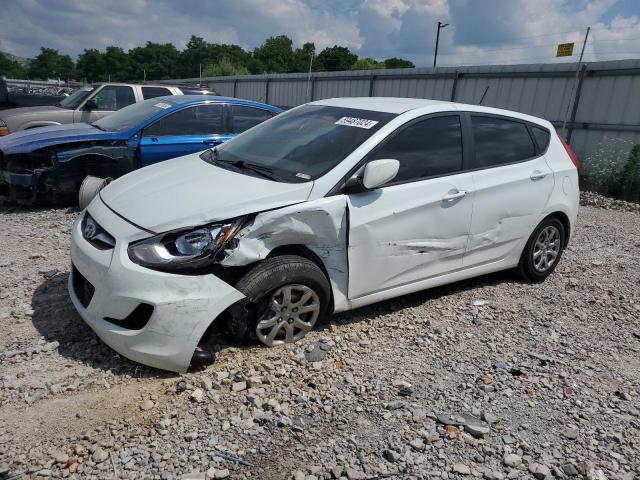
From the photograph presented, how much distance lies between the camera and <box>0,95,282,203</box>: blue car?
6172mm

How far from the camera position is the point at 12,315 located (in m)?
3.62

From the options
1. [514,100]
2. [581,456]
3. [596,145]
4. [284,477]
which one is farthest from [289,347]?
[514,100]

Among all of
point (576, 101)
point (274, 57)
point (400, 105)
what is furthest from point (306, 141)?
point (274, 57)

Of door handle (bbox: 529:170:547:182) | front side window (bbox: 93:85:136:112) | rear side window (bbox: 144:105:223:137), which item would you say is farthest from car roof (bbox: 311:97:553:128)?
front side window (bbox: 93:85:136:112)

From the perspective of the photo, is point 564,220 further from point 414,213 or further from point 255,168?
point 255,168

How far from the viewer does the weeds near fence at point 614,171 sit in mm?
9844

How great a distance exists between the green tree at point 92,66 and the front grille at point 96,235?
11255 centimetres

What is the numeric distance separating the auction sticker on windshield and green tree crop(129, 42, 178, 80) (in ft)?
355

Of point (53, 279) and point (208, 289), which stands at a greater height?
point (208, 289)

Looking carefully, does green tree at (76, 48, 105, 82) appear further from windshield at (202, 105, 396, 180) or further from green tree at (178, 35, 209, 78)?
windshield at (202, 105, 396, 180)

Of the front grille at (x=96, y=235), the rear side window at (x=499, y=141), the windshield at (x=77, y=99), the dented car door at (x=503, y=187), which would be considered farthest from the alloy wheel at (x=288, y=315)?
the windshield at (x=77, y=99)

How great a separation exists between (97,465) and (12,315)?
187 centimetres

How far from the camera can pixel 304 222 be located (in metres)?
3.20

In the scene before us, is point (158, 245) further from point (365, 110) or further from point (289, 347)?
point (365, 110)
